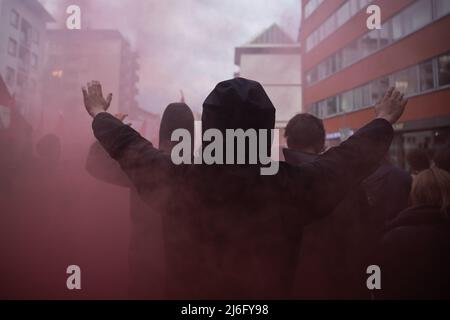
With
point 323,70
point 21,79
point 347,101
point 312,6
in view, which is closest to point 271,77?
point 312,6

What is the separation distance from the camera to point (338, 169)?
96cm

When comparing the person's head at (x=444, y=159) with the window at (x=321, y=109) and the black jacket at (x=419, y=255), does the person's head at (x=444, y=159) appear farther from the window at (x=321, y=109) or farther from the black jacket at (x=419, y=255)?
the window at (x=321, y=109)

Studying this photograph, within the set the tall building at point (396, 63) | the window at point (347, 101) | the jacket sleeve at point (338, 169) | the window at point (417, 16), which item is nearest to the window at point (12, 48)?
the jacket sleeve at point (338, 169)

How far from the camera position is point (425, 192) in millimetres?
1604

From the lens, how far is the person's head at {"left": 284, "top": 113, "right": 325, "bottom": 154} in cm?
164

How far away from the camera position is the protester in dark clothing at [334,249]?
1.51 meters

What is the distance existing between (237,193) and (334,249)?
2.45 ft

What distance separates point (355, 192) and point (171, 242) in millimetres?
890

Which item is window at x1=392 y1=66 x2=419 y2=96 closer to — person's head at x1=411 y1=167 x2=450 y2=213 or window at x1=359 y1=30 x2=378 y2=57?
window at x1=359 y1=30 x2=378 y2=57

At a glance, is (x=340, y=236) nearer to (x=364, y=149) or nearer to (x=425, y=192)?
(x=425, y=192)

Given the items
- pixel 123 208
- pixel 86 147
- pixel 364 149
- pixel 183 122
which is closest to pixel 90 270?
pixel 123 208

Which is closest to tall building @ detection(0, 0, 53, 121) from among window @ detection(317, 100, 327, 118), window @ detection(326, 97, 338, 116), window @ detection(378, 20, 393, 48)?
window @ detection(378, 20, 393, 48)

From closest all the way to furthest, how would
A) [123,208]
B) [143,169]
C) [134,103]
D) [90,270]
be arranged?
Result: [143,169], [90,270], [123,208], [134,103]

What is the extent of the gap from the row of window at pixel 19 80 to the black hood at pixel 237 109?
4.89 ft
